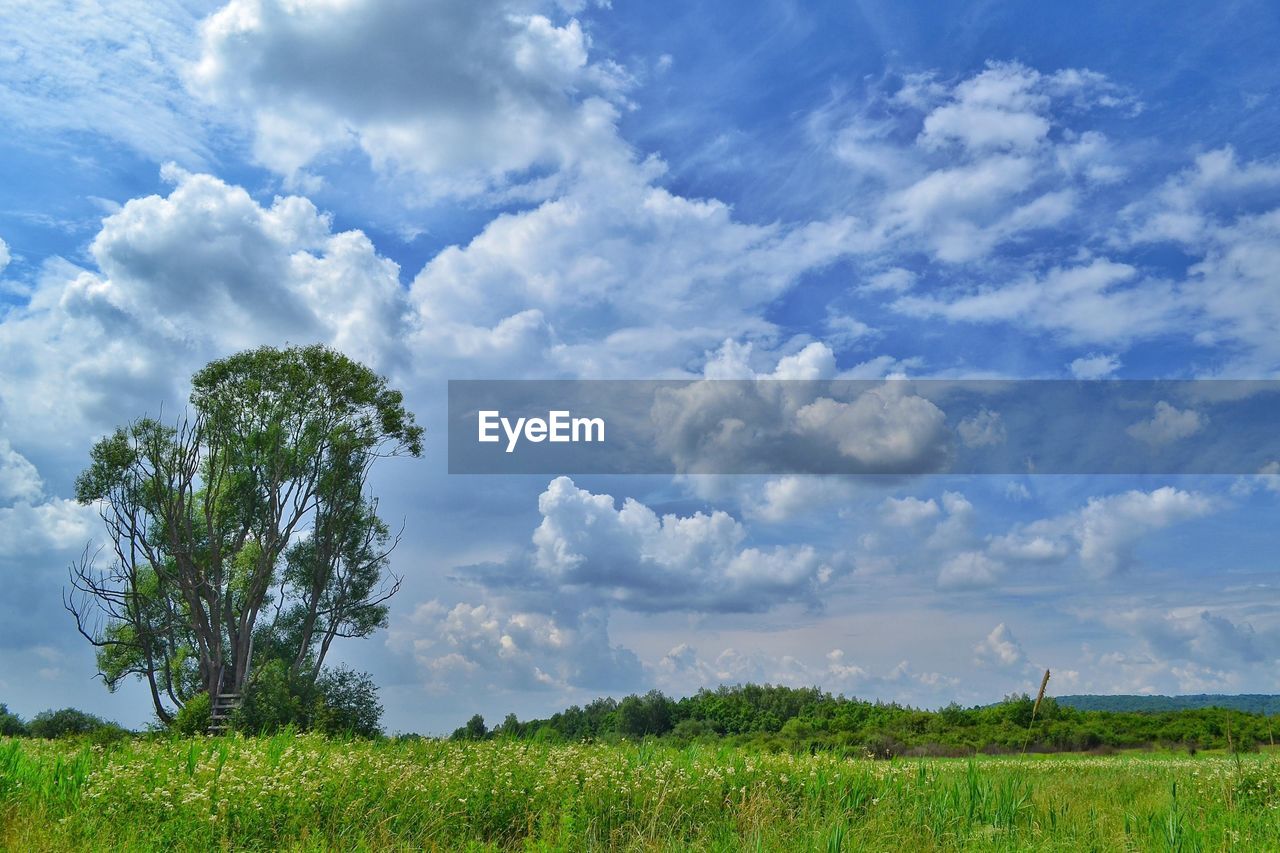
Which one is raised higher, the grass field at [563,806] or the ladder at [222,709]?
the ladder at [222,709]

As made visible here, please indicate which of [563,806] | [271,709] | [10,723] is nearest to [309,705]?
[271,709]

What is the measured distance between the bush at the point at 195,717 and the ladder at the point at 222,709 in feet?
0.63

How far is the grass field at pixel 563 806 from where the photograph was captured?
26.3ft

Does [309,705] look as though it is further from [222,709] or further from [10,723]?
[10,723]

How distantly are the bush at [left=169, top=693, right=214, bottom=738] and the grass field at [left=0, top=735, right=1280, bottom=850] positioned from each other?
538 inches

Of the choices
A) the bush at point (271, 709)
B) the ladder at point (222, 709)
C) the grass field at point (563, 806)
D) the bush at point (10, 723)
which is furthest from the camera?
the bush at point (10, 723)

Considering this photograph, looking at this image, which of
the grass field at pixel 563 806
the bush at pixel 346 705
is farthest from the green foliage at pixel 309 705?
the grass field at pixel 563 806

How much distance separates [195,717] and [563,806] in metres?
19.1

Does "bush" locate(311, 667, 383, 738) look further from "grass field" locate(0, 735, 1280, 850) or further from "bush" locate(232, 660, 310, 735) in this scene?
"grass field" locate(0, 735, 1280, 850)

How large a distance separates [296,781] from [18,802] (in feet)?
10.1

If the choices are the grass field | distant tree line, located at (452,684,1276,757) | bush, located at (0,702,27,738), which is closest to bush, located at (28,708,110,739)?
bush, located at (0,702,27,738)

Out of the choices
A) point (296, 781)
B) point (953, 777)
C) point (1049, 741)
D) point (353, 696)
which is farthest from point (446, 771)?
point (1049, 741)

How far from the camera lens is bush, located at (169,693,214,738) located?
23.6 meters

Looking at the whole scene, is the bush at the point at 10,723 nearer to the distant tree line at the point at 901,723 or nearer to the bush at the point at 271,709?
the bush at the point at 271,709
